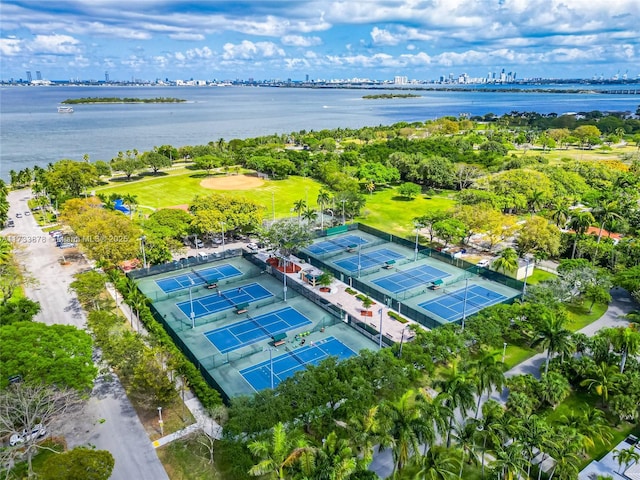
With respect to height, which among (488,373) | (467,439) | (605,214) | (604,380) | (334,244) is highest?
(605,214)

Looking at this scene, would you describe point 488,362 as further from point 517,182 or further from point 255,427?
point 517,182

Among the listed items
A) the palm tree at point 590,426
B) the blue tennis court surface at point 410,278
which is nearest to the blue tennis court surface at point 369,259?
the blue tennis court surface at point 410,278

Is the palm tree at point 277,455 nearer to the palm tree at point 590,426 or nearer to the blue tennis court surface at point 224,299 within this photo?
the palm tree at point 590,426

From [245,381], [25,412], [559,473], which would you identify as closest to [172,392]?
[245,381]

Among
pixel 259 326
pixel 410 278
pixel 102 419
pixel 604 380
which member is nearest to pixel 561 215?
pixel 410 278

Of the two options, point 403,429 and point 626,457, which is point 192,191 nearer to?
point 403,429
